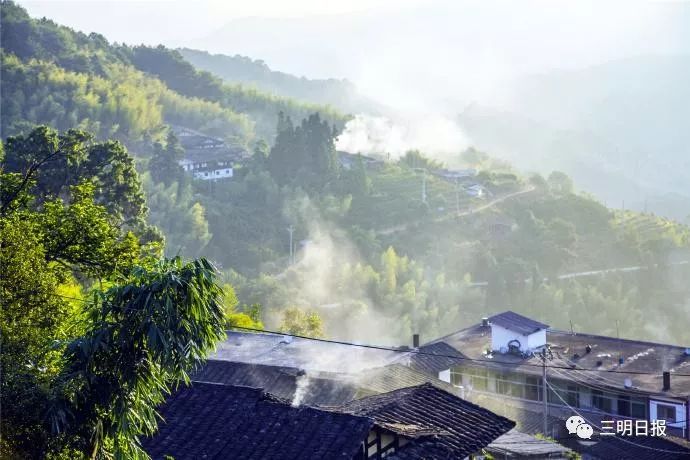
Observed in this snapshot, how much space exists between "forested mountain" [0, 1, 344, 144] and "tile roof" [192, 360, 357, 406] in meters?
49.3

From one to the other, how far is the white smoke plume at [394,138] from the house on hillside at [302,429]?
236 feet

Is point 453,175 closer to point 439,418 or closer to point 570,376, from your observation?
point 570,376

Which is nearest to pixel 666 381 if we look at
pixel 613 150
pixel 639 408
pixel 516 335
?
pixel 639 408

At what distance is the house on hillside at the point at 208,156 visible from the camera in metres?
78.9

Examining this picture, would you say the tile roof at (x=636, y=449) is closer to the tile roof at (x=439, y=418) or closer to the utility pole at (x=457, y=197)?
the tile roof at (x=439, y=418)

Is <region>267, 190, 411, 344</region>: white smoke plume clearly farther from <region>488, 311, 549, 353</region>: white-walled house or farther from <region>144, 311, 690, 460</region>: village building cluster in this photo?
<region>488, 311, 549, 353</region>: white-walled house

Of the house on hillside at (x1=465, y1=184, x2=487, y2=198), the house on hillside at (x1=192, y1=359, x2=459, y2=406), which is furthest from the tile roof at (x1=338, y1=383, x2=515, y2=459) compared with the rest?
the house on hillside at (x1=465, y1=184, x2=487, y2=198)

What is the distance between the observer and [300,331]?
129 ft

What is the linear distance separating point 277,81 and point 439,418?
168 m

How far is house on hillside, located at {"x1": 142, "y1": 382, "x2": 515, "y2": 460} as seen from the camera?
11.3 m

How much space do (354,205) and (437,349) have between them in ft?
146

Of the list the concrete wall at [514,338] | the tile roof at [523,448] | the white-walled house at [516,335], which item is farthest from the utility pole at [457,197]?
the tile roof at [523,448]

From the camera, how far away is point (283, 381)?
75.6 feet

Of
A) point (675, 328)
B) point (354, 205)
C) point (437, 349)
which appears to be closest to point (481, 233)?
point (354, 205)
